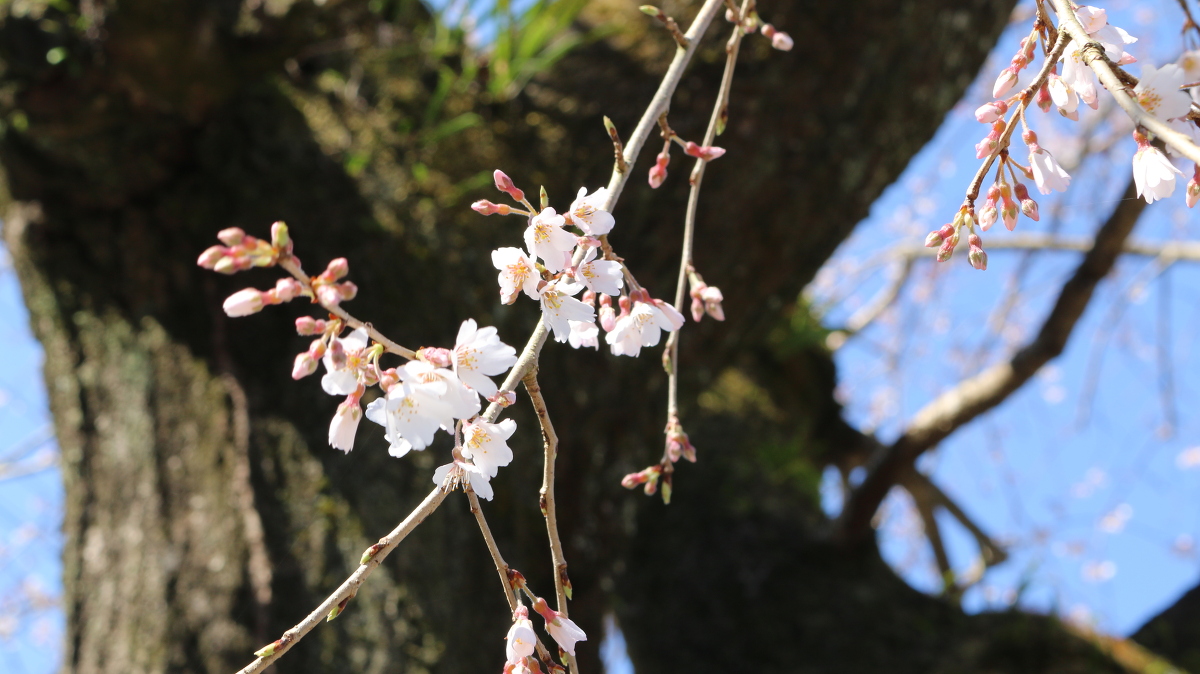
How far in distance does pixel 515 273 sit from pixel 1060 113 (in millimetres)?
476

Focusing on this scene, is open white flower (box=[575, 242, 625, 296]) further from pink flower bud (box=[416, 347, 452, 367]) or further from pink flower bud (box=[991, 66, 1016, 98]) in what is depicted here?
pink flower bud (box=[991, 66, 1016, 98])

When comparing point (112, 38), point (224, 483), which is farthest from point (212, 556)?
point (112, 38)

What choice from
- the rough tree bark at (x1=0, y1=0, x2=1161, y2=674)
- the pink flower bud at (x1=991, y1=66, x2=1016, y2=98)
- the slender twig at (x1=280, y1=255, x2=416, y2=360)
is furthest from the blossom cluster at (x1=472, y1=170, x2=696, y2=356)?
the rough tree bark at (x1=0, y1=0, x2=1161, y2=674)

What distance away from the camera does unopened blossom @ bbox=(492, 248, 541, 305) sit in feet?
2.27

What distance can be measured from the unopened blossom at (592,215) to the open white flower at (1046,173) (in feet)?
1.20

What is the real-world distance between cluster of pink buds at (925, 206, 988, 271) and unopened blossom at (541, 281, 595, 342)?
284mm

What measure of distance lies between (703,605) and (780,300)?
92 centimetres

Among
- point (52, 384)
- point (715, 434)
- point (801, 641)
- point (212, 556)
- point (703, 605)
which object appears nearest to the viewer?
point (212, 556)

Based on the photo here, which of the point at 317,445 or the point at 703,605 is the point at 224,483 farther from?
the point at 703,605

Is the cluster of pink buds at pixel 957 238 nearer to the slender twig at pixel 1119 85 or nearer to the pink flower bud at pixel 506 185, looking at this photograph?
the slender twig at pixel 1119 85

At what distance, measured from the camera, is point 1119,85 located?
48 centimetres

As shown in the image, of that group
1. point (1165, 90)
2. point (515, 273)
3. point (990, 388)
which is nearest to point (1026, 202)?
point (1165, 90)

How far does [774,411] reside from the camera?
129 inches

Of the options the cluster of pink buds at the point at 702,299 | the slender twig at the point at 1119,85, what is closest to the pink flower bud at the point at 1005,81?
the slender twig at the point at 1119,85
